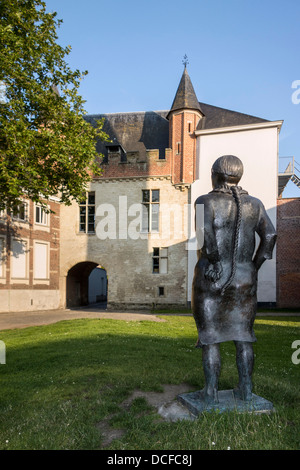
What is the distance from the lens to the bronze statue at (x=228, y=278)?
390cm

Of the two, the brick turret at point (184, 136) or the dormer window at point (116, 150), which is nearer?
the brick turret at point (184, 136)

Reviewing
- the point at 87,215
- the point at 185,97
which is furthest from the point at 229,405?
the point at 185,97

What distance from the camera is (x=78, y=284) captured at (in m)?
27.5

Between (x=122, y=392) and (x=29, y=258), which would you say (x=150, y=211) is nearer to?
(x=29, y=258)

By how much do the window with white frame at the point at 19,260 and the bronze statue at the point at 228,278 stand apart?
18.6 metres

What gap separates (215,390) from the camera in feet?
12.8

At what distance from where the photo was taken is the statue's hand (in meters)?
3.87

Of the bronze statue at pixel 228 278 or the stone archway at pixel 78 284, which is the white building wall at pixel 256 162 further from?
the bronze statue at pixel 228 278

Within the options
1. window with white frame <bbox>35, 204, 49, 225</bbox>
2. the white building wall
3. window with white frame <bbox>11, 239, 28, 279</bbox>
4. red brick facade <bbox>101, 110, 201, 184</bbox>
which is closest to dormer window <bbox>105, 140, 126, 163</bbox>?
red brick facade <bbox>101, 110, 201, 184</bbox>

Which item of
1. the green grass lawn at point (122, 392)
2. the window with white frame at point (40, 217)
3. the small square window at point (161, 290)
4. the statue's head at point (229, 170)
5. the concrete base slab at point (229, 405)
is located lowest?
the small square window at point (161, 290)

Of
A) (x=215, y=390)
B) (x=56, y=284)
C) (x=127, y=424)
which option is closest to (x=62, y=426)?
(x=127, y=424)

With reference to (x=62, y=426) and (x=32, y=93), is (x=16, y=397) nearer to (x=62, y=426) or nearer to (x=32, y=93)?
(x=62, y=426)

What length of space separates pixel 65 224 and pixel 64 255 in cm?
220

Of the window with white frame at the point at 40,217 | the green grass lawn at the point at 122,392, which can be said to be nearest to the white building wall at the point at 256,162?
the window with white frame at the point at 40,217
